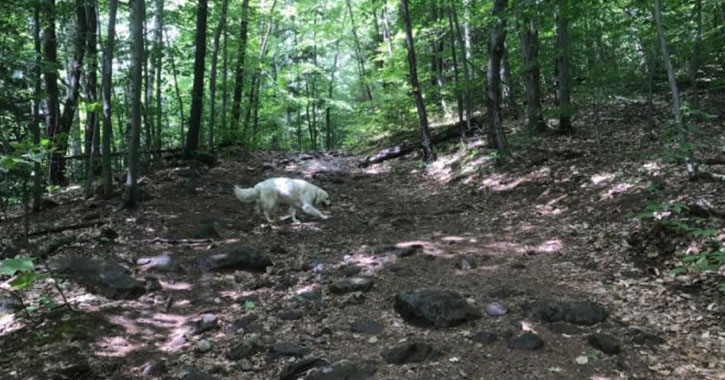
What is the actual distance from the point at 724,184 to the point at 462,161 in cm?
717

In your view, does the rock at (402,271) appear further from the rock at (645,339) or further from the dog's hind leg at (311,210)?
the dog's hind leg at (311,210)

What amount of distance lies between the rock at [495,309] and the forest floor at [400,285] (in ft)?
0.07

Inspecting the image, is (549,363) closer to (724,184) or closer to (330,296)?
(330,296)

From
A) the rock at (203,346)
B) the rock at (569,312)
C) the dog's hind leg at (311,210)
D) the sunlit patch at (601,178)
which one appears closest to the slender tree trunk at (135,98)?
the dog's hind leg at (311,210)

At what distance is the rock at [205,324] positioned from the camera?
16.4 feet

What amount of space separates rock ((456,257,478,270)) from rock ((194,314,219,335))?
10.5 ft

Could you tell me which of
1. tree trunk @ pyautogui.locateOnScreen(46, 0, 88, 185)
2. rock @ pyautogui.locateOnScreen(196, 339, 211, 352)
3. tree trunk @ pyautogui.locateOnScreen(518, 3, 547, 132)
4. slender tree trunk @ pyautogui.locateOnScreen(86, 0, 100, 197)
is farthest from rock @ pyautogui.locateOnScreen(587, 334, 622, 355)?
tree trunk @ pyautogui.locateOnScreen(46, 0, 88, 185)

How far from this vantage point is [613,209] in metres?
7.63

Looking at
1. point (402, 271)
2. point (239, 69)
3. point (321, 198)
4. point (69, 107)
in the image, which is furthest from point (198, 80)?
point (402, 271)

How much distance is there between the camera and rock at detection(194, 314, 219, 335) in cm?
498

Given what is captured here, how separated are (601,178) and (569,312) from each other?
17.3 feet

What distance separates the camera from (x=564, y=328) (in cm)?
456

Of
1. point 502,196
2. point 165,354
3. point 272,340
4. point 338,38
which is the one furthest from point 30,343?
point 338,38

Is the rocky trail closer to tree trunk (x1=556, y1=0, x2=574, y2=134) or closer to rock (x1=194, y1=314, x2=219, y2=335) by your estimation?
rock (x1=194, y1=314, x2=219, y2=335)
